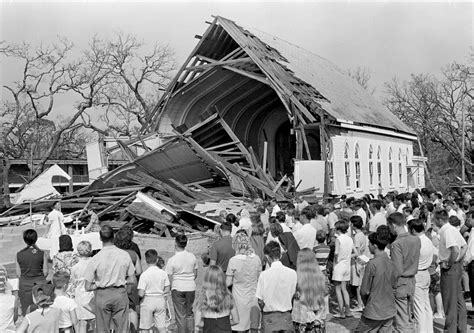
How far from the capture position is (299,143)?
2539 centimetres

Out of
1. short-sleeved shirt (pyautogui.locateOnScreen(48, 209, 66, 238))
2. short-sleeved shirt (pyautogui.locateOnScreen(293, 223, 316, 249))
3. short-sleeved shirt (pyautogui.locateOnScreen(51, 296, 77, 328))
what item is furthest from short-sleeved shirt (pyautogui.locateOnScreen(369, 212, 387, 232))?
short-sleeved shirt (pyautogui.locateOnScreen(48, 209, 66, 238))

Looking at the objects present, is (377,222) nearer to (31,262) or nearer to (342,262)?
(342,262)

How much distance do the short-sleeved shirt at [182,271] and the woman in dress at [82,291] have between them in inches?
47.9

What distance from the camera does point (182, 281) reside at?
25.4 feet

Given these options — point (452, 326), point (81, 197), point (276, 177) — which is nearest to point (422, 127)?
point (276, 177)

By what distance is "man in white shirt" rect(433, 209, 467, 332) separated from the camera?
780 centimetres

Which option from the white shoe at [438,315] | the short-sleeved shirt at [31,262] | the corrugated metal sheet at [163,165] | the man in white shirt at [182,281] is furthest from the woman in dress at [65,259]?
the corrugated metal sheet at [163,165]

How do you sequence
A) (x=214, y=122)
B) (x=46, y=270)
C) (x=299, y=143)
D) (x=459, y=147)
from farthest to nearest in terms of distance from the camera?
1. (x=459, y=147)
2. (x=214, y=122)
3. (x=299, y=143)
4. (x=46, y=270)

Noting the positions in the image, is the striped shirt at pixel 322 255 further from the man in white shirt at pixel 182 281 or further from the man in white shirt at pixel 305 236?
the man in white shirt at pixel 182 281

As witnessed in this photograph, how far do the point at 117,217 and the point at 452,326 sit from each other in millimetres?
14388

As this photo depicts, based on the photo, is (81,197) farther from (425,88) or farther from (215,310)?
(425,88)

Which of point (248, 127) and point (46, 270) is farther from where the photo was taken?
point (248, 127)

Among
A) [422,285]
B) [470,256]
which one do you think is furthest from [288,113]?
[422,285]

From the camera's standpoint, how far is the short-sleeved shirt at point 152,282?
709cm
